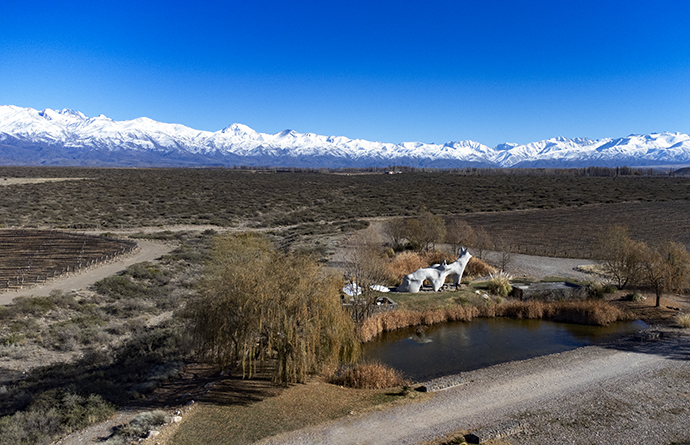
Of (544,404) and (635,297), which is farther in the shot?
(635,297)

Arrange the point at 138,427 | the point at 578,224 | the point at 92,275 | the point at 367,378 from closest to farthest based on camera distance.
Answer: the point at 138,427 → the point at 367,378 → the point at 92,275 → the point at 578,224

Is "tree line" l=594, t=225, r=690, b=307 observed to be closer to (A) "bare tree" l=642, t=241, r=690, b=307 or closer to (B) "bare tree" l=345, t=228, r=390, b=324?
(A) "bare tree" l=642, t=241, r=690, b=307

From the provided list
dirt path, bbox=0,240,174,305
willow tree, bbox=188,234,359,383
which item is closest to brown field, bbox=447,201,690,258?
willow tree, bbox=188,234,359,383

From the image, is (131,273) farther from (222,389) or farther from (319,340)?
(319,340)

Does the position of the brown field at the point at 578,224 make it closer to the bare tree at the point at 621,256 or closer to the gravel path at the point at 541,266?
the gravel path at the point at 541,266

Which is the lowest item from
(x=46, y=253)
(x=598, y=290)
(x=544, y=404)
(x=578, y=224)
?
(x=544, y=404)

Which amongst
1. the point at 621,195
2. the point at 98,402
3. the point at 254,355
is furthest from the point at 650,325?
the point at 621,195

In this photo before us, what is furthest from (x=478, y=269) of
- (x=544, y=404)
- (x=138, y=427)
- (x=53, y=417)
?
(x=53, y=417)

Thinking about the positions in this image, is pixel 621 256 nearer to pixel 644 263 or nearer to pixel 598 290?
pixel 644 263
